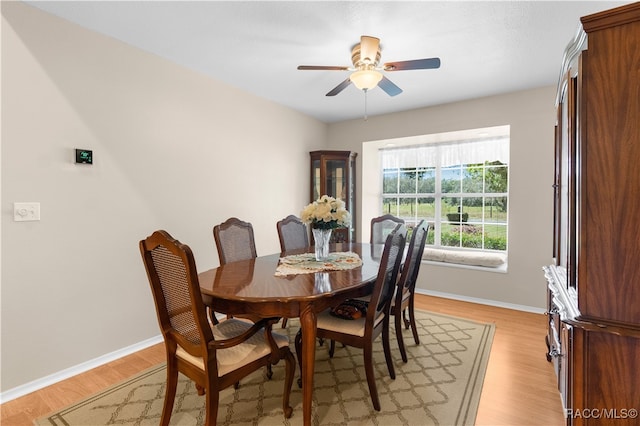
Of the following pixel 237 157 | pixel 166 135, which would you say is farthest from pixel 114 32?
pixel 237 157

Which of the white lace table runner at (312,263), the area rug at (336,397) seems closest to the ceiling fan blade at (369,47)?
the white lace table runner at (312,263)

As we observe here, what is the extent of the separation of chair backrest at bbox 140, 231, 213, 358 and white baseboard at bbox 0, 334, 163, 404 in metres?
1.33

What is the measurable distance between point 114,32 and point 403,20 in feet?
6.92

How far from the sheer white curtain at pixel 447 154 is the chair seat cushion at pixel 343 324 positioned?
122 inches

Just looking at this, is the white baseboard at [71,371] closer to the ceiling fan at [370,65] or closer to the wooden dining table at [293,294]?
the wooden dining table at [293,294]

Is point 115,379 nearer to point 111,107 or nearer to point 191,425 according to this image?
point 191,425

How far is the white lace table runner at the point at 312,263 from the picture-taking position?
2.04 meters

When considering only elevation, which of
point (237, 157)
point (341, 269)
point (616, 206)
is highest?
point (237, 157)

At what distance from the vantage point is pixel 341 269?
2.08 metres

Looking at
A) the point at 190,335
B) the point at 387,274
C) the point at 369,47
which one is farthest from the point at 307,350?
the point at 369,47

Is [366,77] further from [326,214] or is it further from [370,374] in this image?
[370,374]

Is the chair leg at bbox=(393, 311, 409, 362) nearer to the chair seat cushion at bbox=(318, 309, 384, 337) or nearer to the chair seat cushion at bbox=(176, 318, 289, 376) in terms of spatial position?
the chair seat cushion at bbox=(318, 309, 384, 337)

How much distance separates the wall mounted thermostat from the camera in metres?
2.20

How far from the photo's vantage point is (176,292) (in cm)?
137
